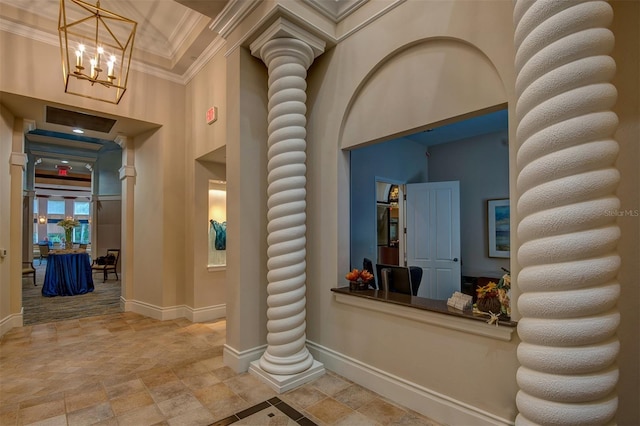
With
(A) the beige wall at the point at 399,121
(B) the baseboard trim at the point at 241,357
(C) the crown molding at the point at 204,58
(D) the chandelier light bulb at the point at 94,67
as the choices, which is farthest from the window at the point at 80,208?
(A) the beige wall at the point at 399,121

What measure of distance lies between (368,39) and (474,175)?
4009mm

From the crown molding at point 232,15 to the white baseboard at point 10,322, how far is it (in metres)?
4.70

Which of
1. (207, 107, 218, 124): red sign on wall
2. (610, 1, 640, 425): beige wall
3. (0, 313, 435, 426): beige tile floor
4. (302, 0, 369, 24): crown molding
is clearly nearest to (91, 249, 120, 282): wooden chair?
(0, 313, 435, 426): beige tile floor

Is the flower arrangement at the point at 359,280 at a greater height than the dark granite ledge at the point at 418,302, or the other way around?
the flower arrangement at the point at 359,280

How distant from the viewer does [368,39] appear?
2.83 m

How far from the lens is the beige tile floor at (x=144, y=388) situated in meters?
2.34

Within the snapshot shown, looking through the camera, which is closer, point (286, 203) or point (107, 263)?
point (286, 203)

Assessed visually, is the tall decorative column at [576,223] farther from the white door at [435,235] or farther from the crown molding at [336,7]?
the white door at [435,235]

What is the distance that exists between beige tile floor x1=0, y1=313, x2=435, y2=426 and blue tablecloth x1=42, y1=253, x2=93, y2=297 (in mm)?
2995

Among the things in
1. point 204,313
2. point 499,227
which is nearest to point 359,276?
point 204,313

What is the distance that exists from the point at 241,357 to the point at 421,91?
9.57 ft

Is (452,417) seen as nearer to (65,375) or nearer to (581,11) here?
(581,11)

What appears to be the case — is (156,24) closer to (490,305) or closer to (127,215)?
(127,215)

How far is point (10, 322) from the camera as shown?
4.33 meters
